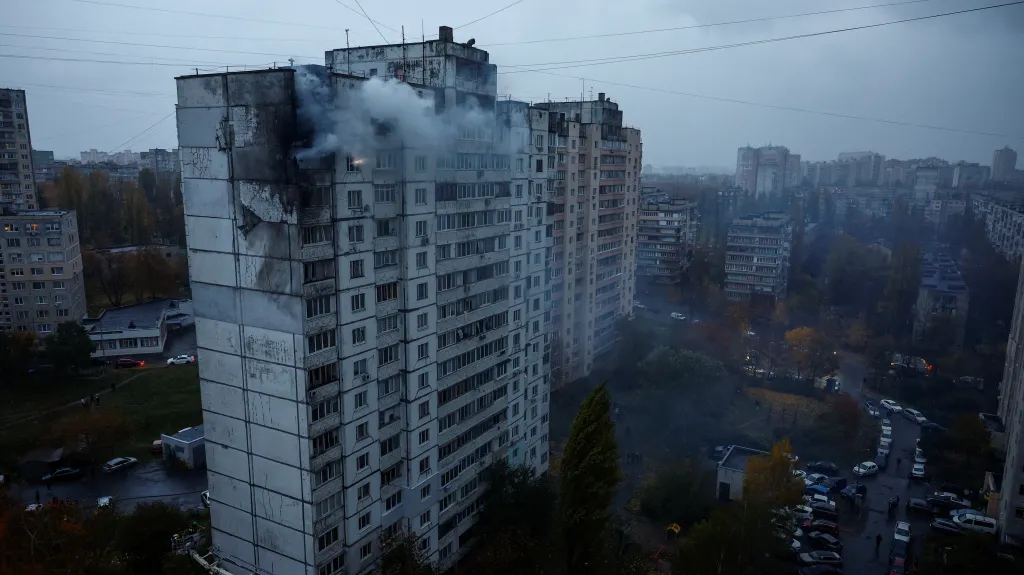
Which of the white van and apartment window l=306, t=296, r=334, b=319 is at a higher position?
apartment window l=306, t=296, r=334, b=319

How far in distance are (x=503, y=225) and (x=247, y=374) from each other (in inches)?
222

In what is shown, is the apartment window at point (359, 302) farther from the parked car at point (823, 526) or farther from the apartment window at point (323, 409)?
the parked car at point (823, 526)

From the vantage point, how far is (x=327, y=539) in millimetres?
9055

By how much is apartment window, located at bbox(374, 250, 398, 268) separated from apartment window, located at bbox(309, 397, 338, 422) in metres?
2.10

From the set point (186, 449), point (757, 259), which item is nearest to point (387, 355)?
point (186, 449)

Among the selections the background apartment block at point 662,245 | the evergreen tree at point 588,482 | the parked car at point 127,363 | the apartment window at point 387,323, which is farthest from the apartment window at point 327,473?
the background apartment block at point 662,245

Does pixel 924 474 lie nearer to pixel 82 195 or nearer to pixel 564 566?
pixel 564 566

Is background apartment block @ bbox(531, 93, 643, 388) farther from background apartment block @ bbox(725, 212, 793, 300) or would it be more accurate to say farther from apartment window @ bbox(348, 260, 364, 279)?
apartment window @ bbox(348, 260, 364, 279)

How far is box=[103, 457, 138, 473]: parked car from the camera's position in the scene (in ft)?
53.2

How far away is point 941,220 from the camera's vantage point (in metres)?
40.9

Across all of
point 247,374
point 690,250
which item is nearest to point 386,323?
point 247,374

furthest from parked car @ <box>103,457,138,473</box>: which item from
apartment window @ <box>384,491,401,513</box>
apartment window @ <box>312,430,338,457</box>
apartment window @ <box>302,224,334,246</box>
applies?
apartment window @ <box>302,224,334,246</box>

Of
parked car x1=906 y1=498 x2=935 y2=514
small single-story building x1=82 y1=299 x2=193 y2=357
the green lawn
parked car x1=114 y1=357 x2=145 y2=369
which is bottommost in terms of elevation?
parked car x1=906 y1=498 x2=935 y2=514

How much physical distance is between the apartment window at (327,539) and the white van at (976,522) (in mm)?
13242
